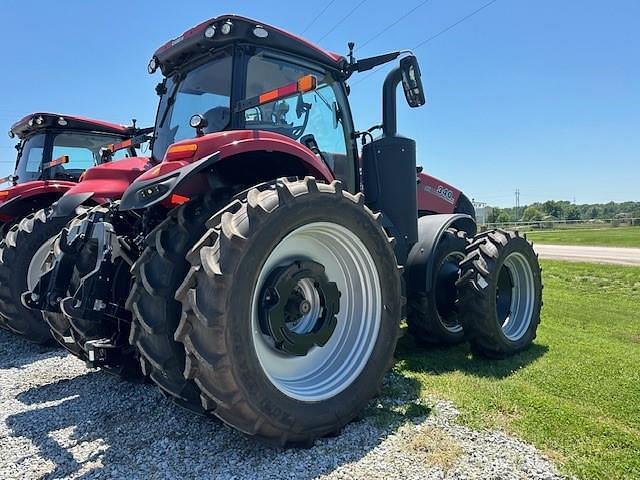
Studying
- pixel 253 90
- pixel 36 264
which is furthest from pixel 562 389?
pixel 36 264

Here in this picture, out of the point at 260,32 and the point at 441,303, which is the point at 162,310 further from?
the point at 441,303

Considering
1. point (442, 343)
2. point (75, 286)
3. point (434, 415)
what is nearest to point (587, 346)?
point (442, 343)

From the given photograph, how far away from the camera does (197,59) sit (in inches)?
157

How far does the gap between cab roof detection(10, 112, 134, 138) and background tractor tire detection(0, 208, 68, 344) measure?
2.45 meters

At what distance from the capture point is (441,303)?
5016 mm

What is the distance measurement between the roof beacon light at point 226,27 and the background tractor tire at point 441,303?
261 centimetres

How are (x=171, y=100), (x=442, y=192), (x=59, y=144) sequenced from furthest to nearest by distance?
(x=59, y=144)
(x=442, y=192)
(x=171, y=100)

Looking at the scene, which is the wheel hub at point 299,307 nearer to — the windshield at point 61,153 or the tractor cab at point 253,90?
the tractor cab at point 253,90

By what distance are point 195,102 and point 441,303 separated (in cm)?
291

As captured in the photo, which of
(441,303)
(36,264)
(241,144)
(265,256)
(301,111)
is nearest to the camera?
(265,256)

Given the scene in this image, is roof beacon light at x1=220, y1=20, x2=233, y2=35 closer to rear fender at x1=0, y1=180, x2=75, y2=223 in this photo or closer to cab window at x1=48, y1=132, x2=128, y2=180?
rear fender at x1=0, y1=180, x2=75, y2=223

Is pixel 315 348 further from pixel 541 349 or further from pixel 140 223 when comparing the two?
pixel 541 349

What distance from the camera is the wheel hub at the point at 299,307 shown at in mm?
3029

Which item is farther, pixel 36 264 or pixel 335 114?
pixel 36 264
